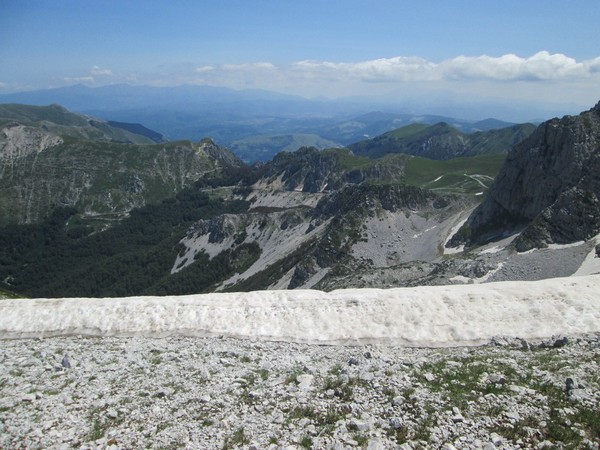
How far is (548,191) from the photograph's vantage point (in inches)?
3241

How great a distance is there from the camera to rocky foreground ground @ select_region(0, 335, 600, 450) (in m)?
13.3

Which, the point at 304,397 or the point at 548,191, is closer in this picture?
the point at 304,397

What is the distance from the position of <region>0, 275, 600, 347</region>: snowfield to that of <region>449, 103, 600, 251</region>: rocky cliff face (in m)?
44.2

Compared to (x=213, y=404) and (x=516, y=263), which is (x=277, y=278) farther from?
(x=213, y=404)

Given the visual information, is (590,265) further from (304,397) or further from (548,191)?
(304,397)

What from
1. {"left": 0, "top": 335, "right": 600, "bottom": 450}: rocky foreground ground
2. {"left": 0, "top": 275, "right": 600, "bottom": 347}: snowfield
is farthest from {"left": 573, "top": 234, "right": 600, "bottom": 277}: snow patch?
{"left": 0, "top": 335, "right": 600, "bottom": 450}: rocky foreground ground

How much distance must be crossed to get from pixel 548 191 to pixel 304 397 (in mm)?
82820

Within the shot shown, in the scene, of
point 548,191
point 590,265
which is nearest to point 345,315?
point 590,265

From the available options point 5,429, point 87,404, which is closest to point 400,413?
point 87,404

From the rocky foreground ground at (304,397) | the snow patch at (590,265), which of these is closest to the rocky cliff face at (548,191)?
the snow patch at (590,265)

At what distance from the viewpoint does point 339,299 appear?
25891 millimetres

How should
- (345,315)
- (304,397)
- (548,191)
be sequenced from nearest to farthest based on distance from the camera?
1. (304,397)
2. (345,315)
3. (548,191)

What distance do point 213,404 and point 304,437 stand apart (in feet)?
13.1

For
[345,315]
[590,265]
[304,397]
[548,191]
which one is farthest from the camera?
[548,191]
